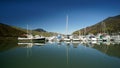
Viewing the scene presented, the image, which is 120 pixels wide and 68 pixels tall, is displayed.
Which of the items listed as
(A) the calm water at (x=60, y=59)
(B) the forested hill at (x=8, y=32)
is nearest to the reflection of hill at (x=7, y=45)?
(A) the calm water at (x=60, y=59)

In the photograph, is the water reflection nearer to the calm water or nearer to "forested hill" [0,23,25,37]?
the calm water

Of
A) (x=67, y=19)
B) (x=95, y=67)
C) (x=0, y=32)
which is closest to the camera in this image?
(x=95, y=67)

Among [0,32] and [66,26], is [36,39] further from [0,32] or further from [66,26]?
[0,32]

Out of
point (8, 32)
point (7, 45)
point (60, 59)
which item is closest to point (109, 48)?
point (60, 59)

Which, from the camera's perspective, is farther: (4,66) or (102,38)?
(102,38)

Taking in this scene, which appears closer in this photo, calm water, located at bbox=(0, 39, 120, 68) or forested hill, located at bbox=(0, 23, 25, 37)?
calm water, located at bbox=(0, 39, 120, 68)

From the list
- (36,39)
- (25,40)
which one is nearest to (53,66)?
(36,39)

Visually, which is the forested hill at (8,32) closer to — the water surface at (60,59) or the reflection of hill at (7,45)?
the reflection of hill at (7,45)

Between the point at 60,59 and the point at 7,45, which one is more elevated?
the point at 7,45

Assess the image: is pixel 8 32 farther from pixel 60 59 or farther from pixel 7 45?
pixel 60 59

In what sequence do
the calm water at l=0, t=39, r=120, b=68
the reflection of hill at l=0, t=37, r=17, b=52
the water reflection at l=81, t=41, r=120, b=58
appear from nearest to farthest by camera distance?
the calm water at l=0, t=39, r=120, b=68
the water reflection at l=81, t=41, r=120, b=58
the reflection of hill at l=0, t=37, r=17, b=52

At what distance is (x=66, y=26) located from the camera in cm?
5959

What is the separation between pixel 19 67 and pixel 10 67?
68 cm

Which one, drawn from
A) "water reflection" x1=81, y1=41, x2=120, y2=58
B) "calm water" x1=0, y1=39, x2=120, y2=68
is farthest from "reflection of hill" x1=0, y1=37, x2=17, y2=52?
"water reflection" x1=81, y1=41, x2=120, y2=58
